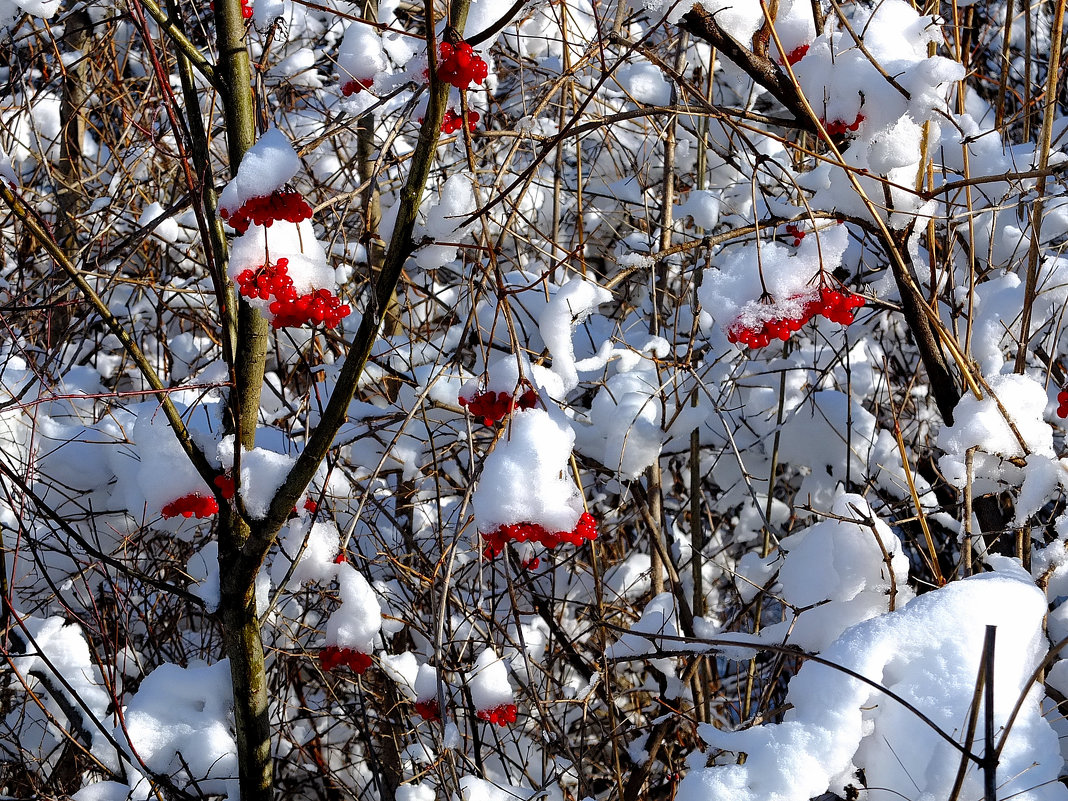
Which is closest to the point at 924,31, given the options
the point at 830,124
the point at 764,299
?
Answer: the point at 830,124

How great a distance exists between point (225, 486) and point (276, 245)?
55 cm

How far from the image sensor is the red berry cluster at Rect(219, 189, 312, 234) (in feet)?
4.84

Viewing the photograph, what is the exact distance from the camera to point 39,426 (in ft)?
9.07

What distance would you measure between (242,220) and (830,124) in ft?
4.14

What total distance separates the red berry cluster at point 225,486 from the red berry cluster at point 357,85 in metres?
1.01

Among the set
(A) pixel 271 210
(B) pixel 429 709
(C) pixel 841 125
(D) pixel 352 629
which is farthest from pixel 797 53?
(B) pixel 429 709

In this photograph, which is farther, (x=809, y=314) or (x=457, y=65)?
(x=809, y=314)

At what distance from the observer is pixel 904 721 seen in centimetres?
142

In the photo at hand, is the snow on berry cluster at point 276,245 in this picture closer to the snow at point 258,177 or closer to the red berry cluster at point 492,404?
the snow at point 258,177

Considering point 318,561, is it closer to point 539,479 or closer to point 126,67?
point 539,479

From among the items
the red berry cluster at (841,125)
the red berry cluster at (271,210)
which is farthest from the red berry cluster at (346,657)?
the red berry cluster at (841,125)

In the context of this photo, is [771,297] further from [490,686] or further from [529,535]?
[490,686]

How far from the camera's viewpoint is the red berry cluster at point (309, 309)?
1622mm

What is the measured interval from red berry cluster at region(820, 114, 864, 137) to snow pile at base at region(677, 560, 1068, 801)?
0.99 m
